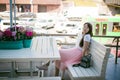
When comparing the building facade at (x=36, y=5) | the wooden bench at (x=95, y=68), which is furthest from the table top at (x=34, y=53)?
the building facade at (x=36, y=5)

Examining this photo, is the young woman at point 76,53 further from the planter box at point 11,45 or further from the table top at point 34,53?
the planter box at point 11,45

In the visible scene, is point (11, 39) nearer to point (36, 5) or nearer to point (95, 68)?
point (95, 68)

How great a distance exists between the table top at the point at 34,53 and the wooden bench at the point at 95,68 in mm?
365

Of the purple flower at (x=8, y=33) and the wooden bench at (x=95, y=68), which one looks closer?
the wooden bench at (x=95, y=68)

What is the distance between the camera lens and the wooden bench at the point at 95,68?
2.72 m

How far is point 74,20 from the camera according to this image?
19.8 m

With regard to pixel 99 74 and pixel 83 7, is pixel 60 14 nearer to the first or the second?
pixel 83 7

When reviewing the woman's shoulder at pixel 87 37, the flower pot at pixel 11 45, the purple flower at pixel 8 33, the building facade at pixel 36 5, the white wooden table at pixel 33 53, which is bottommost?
the white wooden table at pixel 33 53

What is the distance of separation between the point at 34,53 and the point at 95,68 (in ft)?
2.73

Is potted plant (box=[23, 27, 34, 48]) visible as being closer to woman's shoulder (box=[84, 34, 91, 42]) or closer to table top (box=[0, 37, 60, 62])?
table top (box=[0, 37, 60, 62])

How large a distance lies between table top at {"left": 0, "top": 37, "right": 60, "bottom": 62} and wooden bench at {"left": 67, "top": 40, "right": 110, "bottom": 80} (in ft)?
1.20

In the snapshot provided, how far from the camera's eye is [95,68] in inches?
118

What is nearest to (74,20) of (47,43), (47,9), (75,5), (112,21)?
(75,5)

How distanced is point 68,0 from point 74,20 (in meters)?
2.93
